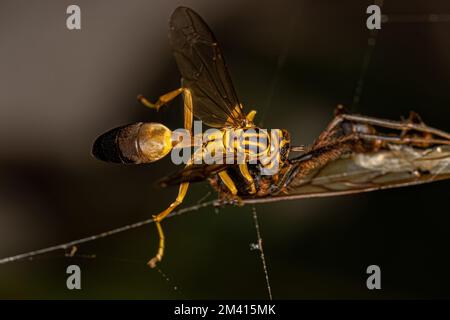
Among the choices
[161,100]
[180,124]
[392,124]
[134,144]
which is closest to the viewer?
[392,124]

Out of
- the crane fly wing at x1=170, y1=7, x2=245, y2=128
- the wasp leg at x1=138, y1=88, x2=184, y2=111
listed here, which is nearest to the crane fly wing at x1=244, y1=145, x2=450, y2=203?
the crane fly wing at x1=170, y1=7, x2=245, y2=128

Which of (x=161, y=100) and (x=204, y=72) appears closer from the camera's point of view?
(x=204, y=72)

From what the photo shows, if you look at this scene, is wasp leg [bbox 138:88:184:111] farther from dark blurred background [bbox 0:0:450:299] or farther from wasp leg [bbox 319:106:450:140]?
wasp leg [bbox 319:106:450:140]

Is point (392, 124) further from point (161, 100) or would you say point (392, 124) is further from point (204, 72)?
point (161, 100)

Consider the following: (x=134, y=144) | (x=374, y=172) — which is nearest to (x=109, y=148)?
(x=134, y=144)

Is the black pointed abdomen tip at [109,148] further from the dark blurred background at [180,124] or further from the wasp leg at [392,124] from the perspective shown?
the wasp leg at [392,124]
